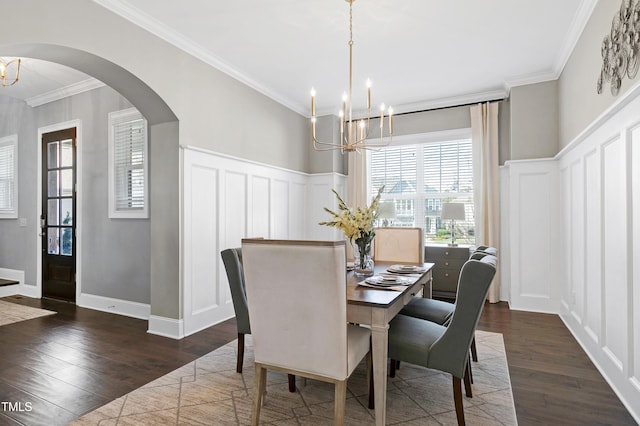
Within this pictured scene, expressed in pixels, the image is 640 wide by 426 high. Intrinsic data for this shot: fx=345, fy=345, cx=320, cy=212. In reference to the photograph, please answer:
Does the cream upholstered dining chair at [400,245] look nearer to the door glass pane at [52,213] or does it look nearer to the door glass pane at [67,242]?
the door glass pane at [67,242]

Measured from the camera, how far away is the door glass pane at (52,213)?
4758mm

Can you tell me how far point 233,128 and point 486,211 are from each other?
342 cm

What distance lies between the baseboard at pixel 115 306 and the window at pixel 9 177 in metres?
2.14

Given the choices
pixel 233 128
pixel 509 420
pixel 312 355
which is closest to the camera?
pixel 312 355

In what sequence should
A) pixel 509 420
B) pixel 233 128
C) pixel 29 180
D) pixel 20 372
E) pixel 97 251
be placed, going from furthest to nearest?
pixel 29 180 < pixel 97 251 < pixel 233 128 < pixel 20 372 < pixel 509 420

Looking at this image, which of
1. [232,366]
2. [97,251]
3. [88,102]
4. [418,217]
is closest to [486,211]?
[418,217]

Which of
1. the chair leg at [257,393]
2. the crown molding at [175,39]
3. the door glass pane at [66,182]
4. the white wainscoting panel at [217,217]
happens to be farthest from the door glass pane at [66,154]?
the chair leg at [257,393]

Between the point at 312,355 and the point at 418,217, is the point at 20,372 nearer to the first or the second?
the point at 312,355

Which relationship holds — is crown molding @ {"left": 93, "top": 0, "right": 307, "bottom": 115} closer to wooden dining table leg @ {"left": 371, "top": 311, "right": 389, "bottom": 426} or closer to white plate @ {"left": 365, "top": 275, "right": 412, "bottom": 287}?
white plate @ {"left": 365, "top": 275, "right": 412, "bottom": 287}

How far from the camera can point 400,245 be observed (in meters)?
3.46

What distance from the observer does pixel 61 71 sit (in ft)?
13.1

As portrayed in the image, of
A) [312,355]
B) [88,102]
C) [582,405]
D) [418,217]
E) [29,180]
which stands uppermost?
[88,102]

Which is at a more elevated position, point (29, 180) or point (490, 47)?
point (490, 47)

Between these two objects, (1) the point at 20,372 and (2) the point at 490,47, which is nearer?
(1) the point at 20,372
